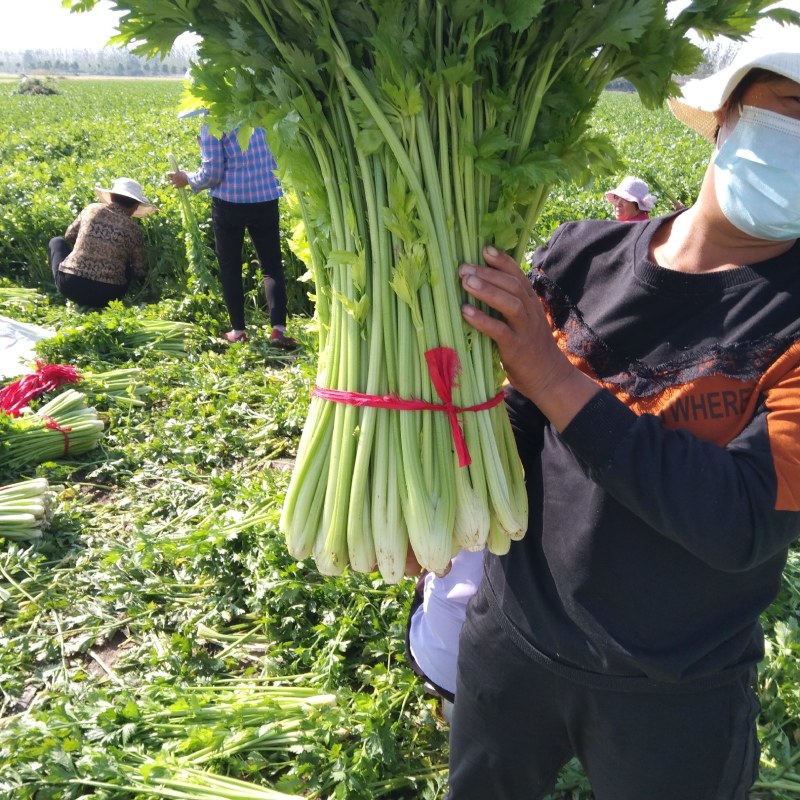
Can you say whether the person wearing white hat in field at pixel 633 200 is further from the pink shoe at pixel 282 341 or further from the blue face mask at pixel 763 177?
the blue face mask at pixel 763 177

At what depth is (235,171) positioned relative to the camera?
6.23 metres

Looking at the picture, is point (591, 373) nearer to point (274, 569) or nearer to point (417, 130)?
point (417, 130)

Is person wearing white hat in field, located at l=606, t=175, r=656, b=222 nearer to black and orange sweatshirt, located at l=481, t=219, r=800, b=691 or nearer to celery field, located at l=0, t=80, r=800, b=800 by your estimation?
celery field, located at l=0, t=80, r=800, b=800

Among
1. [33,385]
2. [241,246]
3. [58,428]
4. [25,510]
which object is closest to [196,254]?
[241,246]

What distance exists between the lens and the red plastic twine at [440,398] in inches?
62.5

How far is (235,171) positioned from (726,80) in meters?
5.44

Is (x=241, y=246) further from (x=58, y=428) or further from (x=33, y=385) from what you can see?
(x=58, y=428)

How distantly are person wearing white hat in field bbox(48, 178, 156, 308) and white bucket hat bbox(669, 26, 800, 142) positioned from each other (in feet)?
24.2

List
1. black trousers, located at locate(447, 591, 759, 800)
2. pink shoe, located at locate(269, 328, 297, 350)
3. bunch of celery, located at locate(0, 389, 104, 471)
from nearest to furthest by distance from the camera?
1. black trousers, located at locate(447, 591, 759, 800)
2. bunch of celery, located at locate(0, 389, 104, 471)
3. pink shoe, located at locate(269, 328, 297, 350)

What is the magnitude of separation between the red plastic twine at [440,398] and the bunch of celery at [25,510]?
3.49 m

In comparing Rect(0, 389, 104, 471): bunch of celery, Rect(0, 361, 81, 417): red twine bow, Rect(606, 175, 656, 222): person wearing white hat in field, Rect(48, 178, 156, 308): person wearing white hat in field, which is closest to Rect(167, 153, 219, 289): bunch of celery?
Rect(48, 178, 156, 308): person wearing white hat in field

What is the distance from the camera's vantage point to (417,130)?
1.54 metres

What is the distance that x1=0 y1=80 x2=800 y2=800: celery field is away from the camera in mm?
2594

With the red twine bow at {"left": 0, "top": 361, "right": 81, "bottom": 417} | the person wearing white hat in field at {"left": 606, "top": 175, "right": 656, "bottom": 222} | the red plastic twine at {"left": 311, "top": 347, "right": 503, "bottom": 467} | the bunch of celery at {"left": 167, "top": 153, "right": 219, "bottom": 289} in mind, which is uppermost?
the person wearing white hat in field at {"left": 606, "top": 175, "right": 656, "bottom": 222}
